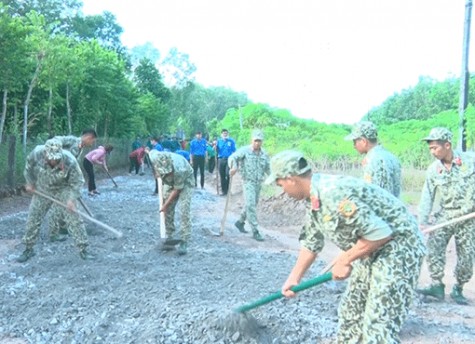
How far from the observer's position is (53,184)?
6.75m

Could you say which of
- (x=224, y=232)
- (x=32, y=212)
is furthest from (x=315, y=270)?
(x=32, y=212)

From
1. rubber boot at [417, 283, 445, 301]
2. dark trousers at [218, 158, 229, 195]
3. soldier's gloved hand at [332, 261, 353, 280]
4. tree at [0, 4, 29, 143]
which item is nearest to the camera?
soldier's gloved hand at [332, 261, 353, 280]

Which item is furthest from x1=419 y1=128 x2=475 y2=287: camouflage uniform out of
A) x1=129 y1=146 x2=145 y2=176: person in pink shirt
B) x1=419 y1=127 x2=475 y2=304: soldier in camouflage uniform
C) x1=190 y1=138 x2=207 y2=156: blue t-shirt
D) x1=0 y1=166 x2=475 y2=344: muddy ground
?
x1=129 y1=146 x2=145 y2=176: person in pink shirt

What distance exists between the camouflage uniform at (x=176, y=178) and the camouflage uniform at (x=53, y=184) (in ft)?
3.26

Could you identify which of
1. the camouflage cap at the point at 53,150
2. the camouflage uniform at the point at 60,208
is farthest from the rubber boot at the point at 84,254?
the camouflage cap at the point at 53,150

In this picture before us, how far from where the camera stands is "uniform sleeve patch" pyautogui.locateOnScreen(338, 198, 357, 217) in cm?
282

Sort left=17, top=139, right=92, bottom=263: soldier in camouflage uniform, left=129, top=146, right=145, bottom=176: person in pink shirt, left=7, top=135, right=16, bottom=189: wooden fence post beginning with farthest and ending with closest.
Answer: left=129, top=146, right=145, bottom=176: person in pink shirt
left=7, top=135, right=16, bottom=189: wooden fence post
left=17, top=139, right=92, bottom=263: soldier in camouflage uniform

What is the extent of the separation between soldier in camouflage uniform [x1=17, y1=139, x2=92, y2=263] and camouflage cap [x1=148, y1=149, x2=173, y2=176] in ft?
3.09

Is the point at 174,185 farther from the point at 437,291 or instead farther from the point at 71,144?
the point at 437,291

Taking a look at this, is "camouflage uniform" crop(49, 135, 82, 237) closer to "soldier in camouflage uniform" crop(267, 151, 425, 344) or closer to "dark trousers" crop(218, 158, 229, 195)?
"soldier in camouflage uniform" crop(267, 151, 425, 344)

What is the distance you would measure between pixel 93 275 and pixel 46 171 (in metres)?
1.50

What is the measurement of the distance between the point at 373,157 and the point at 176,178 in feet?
9.13

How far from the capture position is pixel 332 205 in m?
2.86

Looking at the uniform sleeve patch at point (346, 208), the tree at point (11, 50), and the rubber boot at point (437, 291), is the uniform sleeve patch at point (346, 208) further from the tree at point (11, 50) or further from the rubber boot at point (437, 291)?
the tree at point (11, 50)
